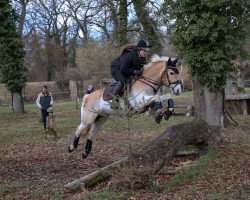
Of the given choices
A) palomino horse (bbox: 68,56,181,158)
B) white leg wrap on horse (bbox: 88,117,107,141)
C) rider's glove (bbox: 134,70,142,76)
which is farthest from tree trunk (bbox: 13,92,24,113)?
rider's glove (bbox: 134,70,142,76)

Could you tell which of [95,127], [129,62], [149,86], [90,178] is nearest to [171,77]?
[149,86]

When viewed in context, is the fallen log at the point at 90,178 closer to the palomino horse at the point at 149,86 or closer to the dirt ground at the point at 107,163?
the dirt ground at the point at 107,163

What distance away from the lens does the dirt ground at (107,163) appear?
7855 mm

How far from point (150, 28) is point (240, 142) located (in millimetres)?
13389

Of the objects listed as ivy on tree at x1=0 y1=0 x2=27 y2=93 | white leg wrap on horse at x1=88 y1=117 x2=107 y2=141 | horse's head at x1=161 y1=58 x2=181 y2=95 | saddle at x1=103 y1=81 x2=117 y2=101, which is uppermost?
ivy on tree at x1=0 y1=0 x2=27 y2=93

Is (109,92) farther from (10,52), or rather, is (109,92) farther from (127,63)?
(10,52)

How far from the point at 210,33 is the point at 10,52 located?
1965cm

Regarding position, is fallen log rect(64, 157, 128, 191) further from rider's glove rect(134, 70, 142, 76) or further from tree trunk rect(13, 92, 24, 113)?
tree trunk rect(13, 92, 24, 113)

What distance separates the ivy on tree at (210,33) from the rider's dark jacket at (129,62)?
2712 millimetres

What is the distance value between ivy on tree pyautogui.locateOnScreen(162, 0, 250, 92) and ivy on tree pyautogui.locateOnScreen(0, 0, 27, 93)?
59.5 ft

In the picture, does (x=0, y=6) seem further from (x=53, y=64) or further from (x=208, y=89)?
(x=53, y=64)

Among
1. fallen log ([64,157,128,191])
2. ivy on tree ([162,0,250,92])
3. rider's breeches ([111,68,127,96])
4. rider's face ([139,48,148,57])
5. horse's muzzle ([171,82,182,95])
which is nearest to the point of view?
fallen log ([64,157,128,191])

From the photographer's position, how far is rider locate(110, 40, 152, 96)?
10.2 metres

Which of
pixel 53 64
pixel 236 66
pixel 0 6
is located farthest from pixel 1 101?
pixel 236 66
